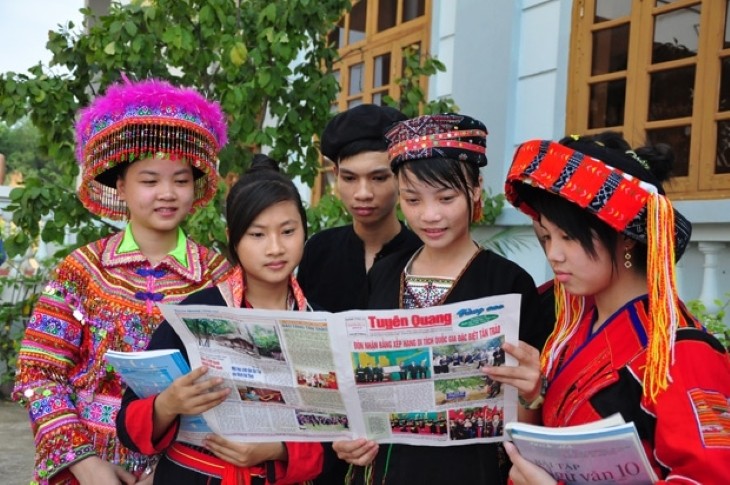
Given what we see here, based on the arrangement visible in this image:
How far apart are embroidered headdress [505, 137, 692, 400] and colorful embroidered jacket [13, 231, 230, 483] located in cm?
110

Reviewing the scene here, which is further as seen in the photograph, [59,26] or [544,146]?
[59,26]

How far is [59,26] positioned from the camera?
11.3 feet

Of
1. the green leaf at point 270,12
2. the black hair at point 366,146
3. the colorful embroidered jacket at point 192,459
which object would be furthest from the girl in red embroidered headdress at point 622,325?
the green leaf at point 270,12

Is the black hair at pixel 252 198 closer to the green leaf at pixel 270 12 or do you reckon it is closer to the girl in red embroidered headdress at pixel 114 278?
the girl in red embroidered headdress at pixel 114 278

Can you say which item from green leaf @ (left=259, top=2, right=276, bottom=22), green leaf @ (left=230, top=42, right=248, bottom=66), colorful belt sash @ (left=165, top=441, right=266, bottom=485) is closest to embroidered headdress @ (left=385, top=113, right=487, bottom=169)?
colorful belt sash @ (left=165, top=441, right=266, bottom=485)

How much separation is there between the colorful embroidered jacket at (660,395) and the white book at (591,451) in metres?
0.07

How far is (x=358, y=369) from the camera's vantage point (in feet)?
5.47

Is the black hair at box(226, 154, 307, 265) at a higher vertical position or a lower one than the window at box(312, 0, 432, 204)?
lower

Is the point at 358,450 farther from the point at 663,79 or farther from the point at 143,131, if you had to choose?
the point at 663,79

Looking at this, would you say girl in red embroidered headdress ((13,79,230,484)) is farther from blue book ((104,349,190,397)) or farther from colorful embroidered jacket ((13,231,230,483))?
blue book ((104,349,190,397))

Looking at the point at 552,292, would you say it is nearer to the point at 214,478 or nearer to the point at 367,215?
the point at 367,215

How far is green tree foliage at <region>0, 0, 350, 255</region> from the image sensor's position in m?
3.30

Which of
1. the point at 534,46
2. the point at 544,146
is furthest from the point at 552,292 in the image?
the point at 534,46

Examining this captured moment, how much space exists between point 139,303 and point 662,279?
1.36 meters
